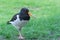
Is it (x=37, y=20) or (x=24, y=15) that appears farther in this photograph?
(x=37, y=20)

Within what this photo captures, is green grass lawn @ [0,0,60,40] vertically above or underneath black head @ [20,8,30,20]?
underneath

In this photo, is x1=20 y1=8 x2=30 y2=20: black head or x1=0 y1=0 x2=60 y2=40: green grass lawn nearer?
x1=20 y1=8 x2=30 y2=20: black head

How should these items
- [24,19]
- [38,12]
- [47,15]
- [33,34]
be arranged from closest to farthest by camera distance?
[24,19] → [33,34] → [47,15] → [38,12]

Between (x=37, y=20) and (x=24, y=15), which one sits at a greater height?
(x=24, y=15)

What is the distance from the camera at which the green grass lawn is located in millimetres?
8094

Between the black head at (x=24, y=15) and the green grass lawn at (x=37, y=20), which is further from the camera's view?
the green grass lawn at (x=37, y=20)

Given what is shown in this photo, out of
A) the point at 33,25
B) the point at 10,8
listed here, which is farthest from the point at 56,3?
the point at 33,25

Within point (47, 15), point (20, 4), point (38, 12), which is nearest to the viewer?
point (47, 15)

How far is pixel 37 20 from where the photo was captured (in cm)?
953

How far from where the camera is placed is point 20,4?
12.7m

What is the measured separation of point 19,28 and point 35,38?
0.55m

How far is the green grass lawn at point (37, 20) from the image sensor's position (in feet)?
26.6

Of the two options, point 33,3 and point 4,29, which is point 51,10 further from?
point 4,29

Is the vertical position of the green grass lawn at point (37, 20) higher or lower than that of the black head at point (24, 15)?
lower
